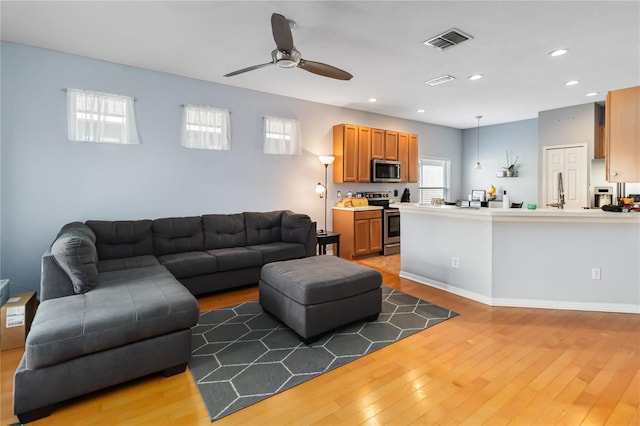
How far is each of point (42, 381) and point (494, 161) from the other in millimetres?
8732

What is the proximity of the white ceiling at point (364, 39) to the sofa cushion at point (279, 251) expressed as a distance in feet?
7.65

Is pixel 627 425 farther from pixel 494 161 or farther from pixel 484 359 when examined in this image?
pixel 494 161

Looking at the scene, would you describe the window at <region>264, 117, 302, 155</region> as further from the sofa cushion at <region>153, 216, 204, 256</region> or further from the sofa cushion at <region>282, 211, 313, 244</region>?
the sofa cushion at <region>153, 216, 204, 256</region>

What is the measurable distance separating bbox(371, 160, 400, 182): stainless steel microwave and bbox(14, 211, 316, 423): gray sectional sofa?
132 inches

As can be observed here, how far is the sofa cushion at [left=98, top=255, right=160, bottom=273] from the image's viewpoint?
3.20 meters

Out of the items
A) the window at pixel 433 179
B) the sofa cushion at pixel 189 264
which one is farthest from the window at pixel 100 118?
the window at pixel 433 179

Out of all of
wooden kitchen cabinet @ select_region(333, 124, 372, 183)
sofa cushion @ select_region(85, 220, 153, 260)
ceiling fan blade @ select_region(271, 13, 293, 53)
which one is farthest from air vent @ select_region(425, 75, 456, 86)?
sofa cushion @ select_region(85, 220, 153, 260)

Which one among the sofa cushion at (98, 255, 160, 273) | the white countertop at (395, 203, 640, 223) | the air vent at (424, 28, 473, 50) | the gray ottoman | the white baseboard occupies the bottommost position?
the white baseboard

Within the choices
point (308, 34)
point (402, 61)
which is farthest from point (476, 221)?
point (308, 34)

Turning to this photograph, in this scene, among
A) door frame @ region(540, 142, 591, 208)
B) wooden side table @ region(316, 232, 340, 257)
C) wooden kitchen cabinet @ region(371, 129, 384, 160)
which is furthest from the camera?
wooden kitchen cabinet @ region(371, 129, 384, 160)

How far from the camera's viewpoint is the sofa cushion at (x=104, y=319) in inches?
71.2

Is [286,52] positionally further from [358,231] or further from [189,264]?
[358,231]

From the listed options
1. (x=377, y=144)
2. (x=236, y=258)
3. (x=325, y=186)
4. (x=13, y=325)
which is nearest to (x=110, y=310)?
(x=13, y=325)

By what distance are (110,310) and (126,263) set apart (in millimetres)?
1482
